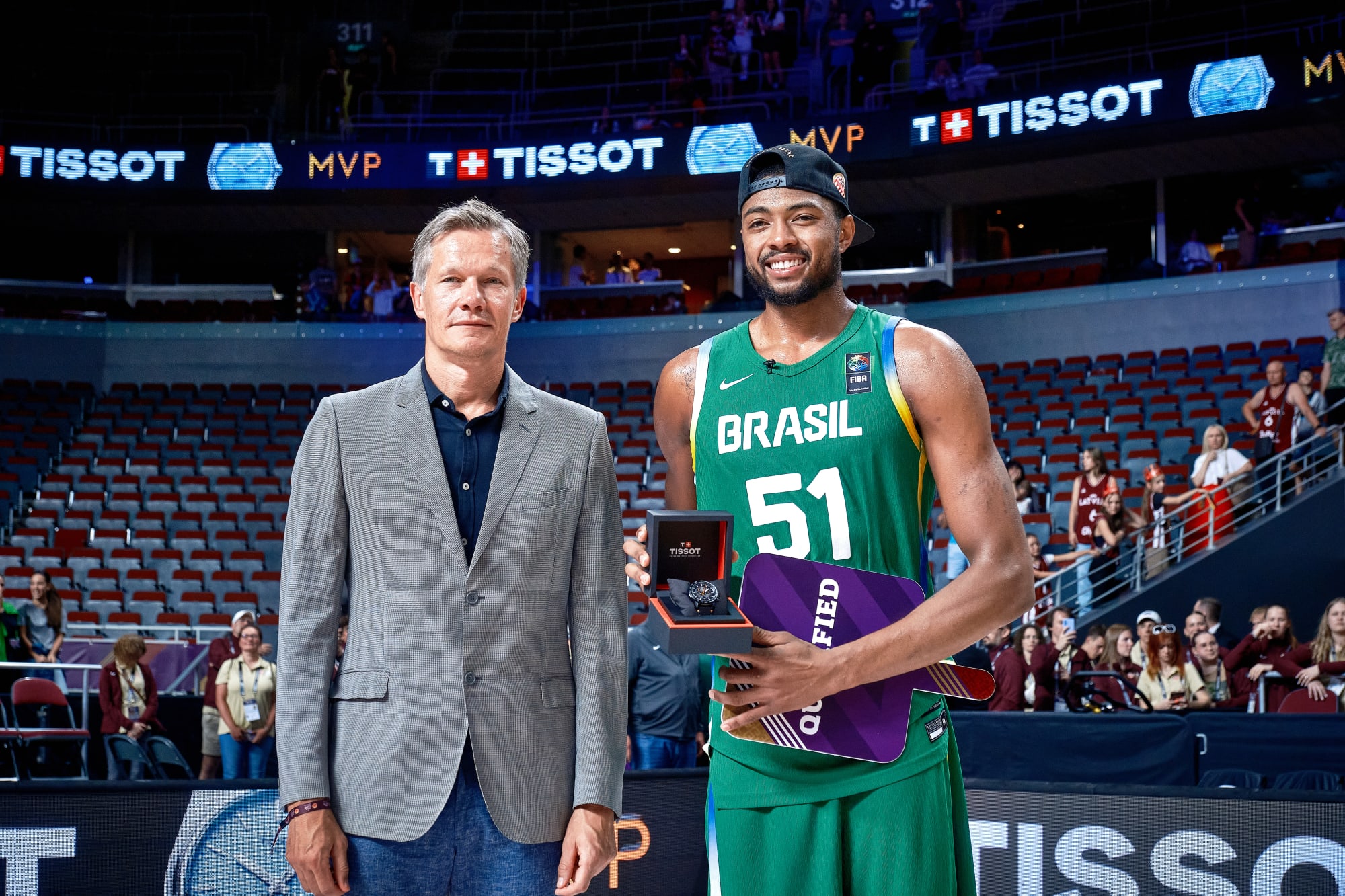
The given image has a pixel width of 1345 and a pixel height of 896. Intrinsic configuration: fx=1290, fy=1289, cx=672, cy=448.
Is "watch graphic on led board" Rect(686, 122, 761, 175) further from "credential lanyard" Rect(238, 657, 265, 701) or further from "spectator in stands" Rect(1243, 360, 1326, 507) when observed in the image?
"credential lanyard" Rect(238, 657, 265, 701)

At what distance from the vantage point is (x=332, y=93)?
23.8 m

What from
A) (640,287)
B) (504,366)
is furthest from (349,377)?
(504,366)

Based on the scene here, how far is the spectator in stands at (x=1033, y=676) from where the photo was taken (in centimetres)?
890

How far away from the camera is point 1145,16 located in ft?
65.6

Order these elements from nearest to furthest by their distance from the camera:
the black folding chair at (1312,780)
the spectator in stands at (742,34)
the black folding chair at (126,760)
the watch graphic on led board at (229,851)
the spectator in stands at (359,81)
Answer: the watch graphic on led board at (229,851) < the black folding chair at (1312,780) < the black folding chair at (126,760) < the spectator in stands at (742,34) < the spectator in stands at (359,81)

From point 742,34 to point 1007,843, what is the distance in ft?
61.4

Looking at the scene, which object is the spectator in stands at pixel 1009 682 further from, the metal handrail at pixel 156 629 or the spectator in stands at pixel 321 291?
the spectator in stands at pixel 321 291

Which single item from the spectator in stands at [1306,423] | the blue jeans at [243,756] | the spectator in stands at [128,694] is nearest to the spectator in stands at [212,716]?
the blue jeans at [243,756]

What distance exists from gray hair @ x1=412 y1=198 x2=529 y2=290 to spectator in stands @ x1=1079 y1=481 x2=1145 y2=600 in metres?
9.64

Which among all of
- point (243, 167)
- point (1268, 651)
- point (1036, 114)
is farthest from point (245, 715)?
point (243, 167)

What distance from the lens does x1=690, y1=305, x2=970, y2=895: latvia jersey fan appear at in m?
2.54

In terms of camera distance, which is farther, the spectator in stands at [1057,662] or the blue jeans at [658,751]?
the spectator in stands at [1057,662]

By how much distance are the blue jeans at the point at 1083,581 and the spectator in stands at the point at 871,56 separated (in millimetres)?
11063

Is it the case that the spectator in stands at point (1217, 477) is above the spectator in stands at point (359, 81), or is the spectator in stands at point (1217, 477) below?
below
